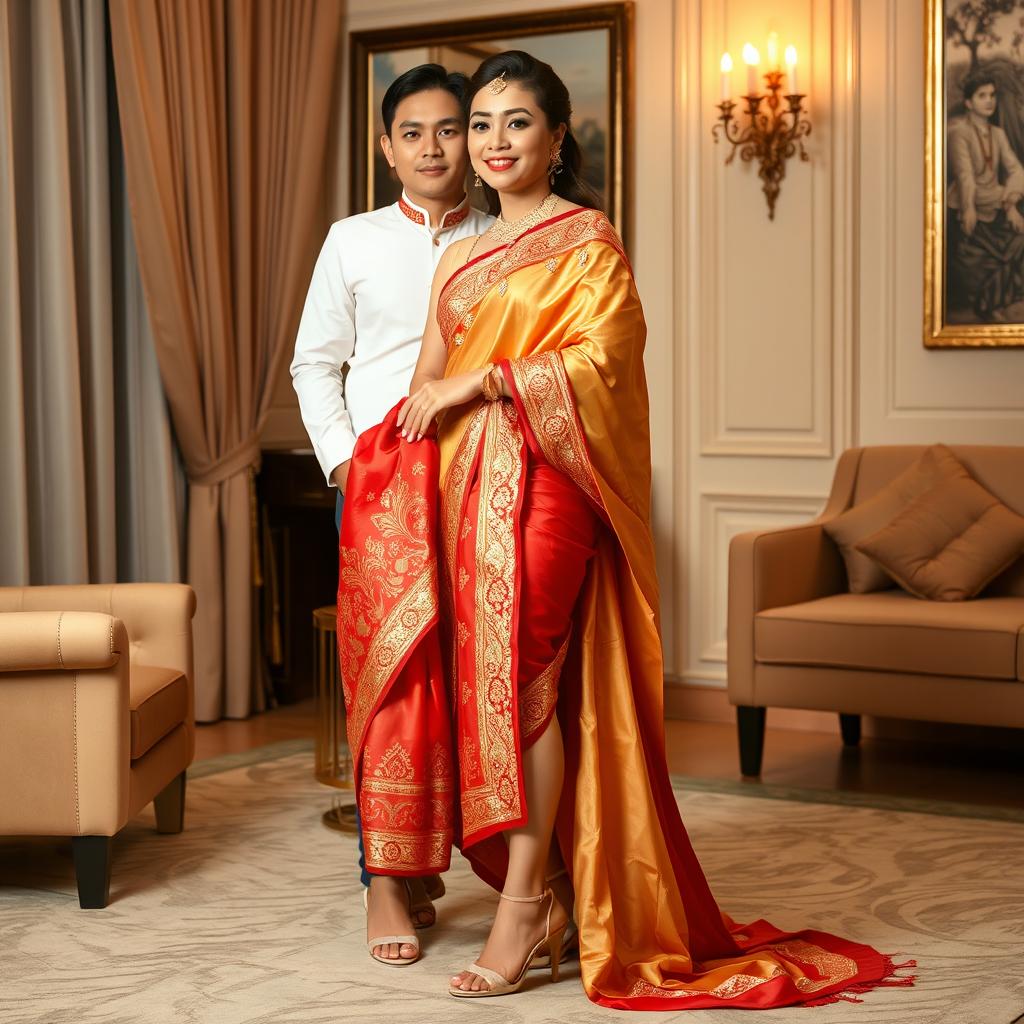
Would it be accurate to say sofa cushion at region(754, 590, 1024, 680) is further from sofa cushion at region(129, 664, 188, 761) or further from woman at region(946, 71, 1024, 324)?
sofa cushion at region(129, 664, 188, 761)

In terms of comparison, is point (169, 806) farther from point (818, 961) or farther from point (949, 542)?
point (949, 542)

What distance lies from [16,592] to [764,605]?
6.78 feet

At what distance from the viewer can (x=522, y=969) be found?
2496 mm

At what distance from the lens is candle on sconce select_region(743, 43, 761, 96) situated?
483 centimetres

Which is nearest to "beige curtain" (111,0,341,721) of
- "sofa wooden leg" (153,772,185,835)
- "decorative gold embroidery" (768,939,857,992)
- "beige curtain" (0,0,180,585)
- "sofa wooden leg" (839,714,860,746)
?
"beige curtain" (0,0,180,585)

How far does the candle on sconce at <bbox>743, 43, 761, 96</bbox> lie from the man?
215cm

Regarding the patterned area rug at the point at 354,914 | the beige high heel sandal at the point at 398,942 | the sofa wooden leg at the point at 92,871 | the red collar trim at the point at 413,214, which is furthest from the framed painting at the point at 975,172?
the sofa wooden leg at the point at 92,871

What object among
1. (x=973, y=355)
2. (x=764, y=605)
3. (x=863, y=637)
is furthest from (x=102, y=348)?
(x=973, y=355)

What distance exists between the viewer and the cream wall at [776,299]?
187 inches

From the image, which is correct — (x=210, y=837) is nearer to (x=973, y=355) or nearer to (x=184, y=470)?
(x=184, y=470)

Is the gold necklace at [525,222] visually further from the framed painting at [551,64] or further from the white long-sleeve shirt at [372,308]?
the framed painting at [551,64]

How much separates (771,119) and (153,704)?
2868 mm

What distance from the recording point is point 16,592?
3.53 m

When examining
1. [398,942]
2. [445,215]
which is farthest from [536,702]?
[445,215]
